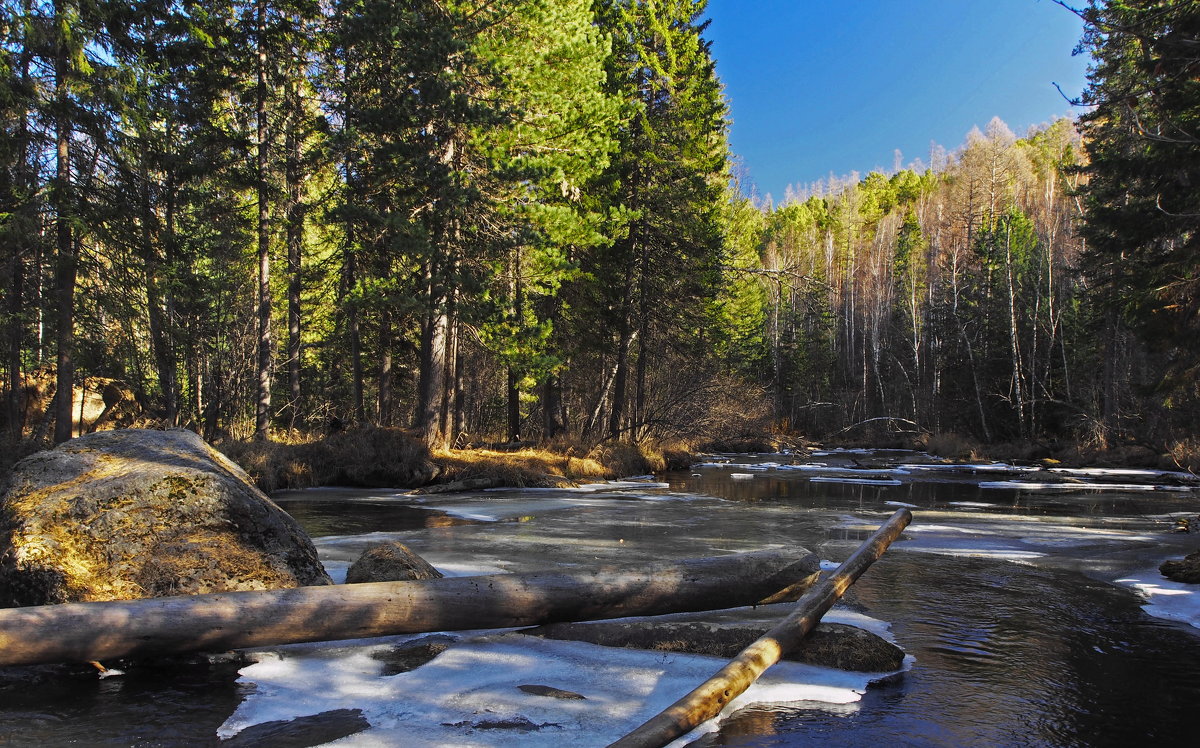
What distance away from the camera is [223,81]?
61.5ft

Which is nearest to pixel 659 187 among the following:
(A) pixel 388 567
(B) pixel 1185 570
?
(B) pixel 1185 570

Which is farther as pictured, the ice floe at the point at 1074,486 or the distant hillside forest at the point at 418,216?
the ice floe at the point at 1074,486

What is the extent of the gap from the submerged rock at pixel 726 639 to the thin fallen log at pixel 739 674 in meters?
0.19

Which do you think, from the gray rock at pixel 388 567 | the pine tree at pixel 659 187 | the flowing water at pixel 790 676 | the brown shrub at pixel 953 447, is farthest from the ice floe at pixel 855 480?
the gray rock at pixel 388 567

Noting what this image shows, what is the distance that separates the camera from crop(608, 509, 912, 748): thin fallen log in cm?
271

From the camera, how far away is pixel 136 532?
191 inches

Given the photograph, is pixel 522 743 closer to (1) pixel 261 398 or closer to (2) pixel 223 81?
(1) pixel 261 398

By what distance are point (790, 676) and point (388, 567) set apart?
2.92 m

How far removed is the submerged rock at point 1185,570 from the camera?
709 centimetres

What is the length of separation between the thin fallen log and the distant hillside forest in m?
3.81

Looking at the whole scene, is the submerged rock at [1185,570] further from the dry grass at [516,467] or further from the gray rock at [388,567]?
the dry grass at [516,467]

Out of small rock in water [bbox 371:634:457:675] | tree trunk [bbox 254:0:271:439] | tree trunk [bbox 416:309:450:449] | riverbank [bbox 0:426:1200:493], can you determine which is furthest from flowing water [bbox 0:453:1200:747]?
tree trunk [bbox 254:0:271:439]

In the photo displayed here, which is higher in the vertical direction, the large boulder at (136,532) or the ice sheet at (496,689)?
the large boulder at (136,532)

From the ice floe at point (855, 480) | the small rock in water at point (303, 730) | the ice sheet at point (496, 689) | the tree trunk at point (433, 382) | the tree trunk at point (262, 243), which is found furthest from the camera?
the ice floe at point (855, 480)
